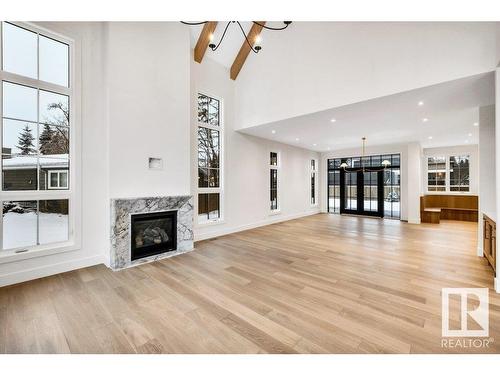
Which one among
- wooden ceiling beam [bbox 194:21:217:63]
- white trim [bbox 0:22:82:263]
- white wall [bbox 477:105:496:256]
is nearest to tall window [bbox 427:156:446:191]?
white wall [bbox 477:105:496:256]

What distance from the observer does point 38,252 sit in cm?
313

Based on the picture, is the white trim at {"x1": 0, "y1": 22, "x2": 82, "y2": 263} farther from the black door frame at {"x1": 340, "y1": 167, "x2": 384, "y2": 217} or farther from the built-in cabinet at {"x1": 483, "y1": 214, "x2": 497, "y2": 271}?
the black door frame at {"x1": 340, "y1": 167, "x2": 384, "y2": 217}

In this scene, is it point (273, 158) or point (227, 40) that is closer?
point (227, 40)

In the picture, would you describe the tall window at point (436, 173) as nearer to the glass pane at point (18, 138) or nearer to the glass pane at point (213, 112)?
the glass pane at point (213, 112)

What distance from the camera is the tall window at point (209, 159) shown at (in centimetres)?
541

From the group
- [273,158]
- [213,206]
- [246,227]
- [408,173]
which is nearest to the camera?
[213,206]

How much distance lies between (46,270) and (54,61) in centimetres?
318

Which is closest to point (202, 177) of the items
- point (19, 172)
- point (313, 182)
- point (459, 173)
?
point (19, 172)

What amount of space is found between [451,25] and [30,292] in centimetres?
678

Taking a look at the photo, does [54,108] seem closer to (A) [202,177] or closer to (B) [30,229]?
(B) [30,229]

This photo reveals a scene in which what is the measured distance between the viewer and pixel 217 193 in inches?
228

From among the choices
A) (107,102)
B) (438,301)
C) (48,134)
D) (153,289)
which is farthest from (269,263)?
(48,134)

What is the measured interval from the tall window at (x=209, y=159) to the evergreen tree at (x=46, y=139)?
271cm
